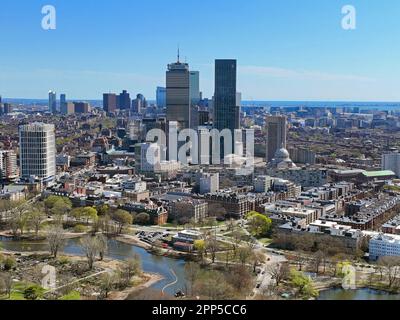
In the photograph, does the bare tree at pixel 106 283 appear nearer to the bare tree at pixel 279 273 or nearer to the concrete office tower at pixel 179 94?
the bare tree at pixel 279 273

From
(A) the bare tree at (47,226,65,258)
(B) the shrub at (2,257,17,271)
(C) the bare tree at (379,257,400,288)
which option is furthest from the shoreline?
(C) the bare tree at (379,257,400,288)

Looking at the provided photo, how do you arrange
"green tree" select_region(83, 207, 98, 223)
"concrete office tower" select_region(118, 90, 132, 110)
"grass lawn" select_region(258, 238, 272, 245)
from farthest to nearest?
"concrete office tower" select_region(118, 90, 132, 110)
"green tree" select_region(83, 207, 98, 223)
"grass lawn" select_region(258, 238, 272, 245)

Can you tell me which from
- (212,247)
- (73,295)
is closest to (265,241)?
(212,247)

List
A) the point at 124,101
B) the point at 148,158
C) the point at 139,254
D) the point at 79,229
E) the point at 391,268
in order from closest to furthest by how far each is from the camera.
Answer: the point at 391,268, the point at 139,254, the point at 79,229, the point at 148,158, the point at 124,101

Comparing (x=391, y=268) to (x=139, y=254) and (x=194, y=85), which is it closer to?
(x=139, y=254)

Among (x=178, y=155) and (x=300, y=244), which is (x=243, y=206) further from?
(x=178, y=155)

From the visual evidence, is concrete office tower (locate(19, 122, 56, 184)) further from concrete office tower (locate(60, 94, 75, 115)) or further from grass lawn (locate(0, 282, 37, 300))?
concrete office tower (locate(60, 94, 75, 115))
